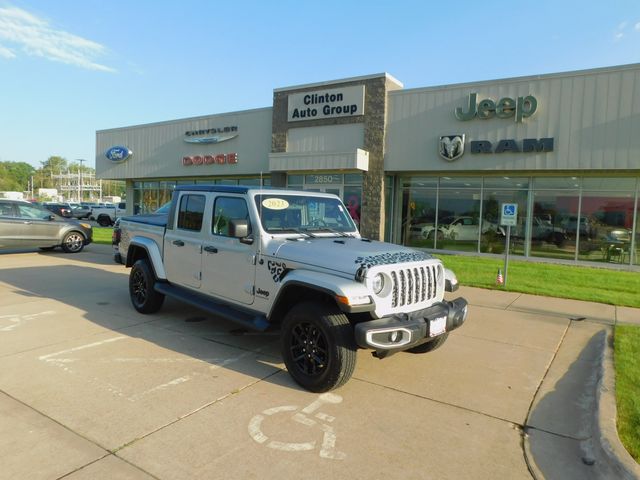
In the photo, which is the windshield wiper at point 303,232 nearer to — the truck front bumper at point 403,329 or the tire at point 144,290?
the truck front bumper at point 403,329

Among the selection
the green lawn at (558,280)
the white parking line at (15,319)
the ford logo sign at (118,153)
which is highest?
the ford logo sign at (118,153)

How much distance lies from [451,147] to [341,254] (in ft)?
39.8

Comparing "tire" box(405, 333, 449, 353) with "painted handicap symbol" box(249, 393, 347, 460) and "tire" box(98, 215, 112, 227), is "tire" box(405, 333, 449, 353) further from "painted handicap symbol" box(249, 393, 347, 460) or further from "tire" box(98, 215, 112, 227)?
"tire" box(98, 215, 112, 227)

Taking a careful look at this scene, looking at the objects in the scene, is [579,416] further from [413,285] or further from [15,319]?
[15,319]

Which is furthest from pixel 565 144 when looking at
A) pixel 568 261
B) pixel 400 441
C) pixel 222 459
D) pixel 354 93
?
pixel 222 459

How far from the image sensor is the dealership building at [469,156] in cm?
1341

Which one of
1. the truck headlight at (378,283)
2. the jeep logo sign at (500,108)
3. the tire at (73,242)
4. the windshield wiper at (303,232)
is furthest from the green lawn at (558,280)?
the tire at (73,242)

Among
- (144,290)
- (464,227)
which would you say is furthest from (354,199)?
(144,290)

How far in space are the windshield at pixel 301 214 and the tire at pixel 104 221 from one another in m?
31.2

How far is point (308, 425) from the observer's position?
3.54m

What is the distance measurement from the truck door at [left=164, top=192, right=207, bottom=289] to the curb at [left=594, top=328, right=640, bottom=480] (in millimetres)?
4334

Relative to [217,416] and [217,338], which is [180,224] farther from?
[217,416]

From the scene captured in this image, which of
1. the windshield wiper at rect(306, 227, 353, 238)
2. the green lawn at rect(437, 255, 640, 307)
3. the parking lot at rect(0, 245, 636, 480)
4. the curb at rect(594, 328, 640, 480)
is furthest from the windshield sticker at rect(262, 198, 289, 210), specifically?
the green lawn at rect(437, 255, 640, 307)

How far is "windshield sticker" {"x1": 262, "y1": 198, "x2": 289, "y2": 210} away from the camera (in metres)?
5.11
